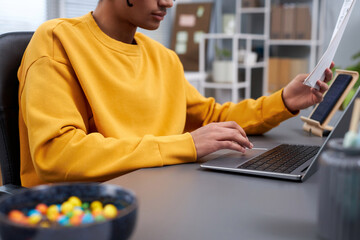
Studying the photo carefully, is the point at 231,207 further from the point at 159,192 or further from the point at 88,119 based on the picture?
the point at 88,119

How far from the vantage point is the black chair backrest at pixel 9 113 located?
990 mm

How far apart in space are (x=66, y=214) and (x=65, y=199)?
0.16ft

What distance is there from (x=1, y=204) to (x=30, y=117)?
19.1 inches

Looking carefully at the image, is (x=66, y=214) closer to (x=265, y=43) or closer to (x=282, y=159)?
(x=282, y=159)

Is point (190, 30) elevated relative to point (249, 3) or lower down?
lower down

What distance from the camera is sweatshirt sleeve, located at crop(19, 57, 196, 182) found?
834mm

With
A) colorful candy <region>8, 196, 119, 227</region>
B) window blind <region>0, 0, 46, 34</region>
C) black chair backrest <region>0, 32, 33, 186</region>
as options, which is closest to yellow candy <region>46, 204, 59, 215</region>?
colorful candy <region>8, 196, 119, 227</region>

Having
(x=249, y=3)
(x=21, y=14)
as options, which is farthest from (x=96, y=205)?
(x=249, y=3)

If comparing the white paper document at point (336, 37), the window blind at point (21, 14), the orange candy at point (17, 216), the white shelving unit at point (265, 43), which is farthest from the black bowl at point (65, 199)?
the white shelving unit at point (265, 43)

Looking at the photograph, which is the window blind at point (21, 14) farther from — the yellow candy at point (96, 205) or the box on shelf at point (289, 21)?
the yellow candy at point (96, 205)

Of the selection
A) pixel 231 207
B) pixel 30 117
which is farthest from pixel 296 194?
pixel 30 117

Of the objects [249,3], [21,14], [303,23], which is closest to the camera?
[21,14]

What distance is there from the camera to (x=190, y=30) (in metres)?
4.39

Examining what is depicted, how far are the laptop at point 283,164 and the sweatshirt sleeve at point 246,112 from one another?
0.18 meters
